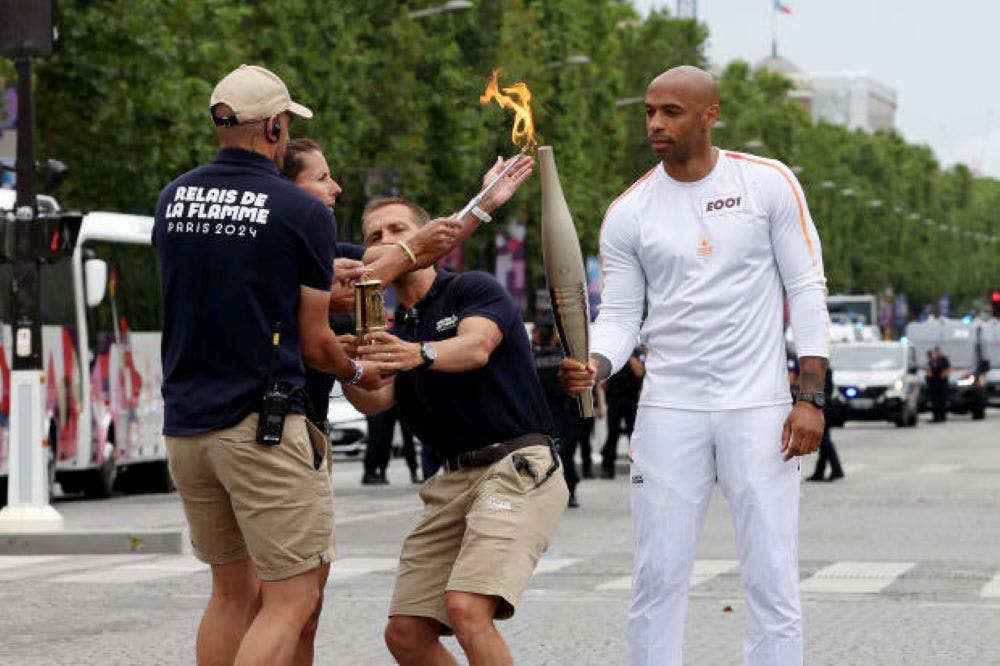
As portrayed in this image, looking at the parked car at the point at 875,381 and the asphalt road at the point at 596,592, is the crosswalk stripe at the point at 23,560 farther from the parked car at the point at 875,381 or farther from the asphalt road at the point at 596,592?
the parked car at the point at 875,381

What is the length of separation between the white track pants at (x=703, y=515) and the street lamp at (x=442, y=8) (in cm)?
3857

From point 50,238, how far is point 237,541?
1259 cm

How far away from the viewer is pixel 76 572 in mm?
16172

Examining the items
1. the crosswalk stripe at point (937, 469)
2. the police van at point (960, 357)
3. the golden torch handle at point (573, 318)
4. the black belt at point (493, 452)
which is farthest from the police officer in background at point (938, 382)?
the golden torch handle at point (573, 318)

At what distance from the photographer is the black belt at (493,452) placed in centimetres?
744

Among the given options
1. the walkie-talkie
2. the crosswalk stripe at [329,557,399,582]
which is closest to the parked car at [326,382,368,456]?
the crosswalk stripe at [329,557,399,582]

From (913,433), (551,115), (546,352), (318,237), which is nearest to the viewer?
(318,237)

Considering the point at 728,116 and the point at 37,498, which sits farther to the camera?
the point at 728,116

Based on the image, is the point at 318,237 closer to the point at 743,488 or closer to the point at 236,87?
the point at 236,87

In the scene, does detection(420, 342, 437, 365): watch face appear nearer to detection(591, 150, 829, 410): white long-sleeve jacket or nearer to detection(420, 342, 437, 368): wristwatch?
detection(420, 342, 437, 368): wristwatch

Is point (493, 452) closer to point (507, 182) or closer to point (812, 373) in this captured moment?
point (507, 182)

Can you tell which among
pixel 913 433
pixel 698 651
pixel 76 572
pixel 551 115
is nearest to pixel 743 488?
pixel 698 651

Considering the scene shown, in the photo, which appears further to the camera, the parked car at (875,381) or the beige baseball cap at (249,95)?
the parked car at (875,381)

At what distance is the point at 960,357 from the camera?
218ft
